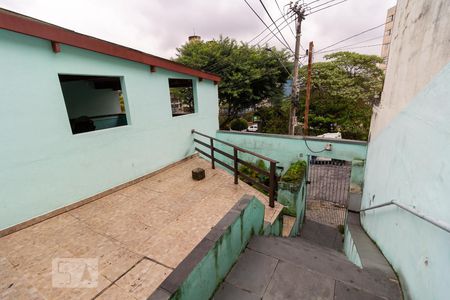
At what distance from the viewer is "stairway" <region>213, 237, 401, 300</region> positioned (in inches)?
79.7

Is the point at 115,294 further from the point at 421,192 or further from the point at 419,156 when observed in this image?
the point at 419,156

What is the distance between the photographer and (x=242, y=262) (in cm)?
240

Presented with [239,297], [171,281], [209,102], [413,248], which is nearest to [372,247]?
[413,248]

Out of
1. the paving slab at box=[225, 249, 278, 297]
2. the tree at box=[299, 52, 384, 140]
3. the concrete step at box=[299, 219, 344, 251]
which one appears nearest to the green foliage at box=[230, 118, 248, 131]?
the tree at box=[299, 52, 384, 140]

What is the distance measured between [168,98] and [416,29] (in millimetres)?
5105

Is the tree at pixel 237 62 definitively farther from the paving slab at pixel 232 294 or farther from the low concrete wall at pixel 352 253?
the paving slab at pixel 232 294

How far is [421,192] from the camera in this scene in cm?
185

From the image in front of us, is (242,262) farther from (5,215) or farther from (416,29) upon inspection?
(416,29)

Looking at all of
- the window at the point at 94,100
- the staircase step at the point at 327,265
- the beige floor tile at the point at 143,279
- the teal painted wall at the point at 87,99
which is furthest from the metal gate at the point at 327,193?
the teal painted wall at the point at 87,99

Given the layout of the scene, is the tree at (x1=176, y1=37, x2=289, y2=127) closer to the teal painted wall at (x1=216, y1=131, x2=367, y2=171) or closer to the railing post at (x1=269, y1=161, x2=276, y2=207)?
the teal painted wall at (x1=216, y1=131, x2=367, y2=171)

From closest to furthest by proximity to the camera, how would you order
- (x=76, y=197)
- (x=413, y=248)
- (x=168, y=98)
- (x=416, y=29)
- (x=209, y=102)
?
(x=413, y=248)
(x=416, y=29)
(x=76, y=197)
(x=168, y=98)
(x=209, y=102)

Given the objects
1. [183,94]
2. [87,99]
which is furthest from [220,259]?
[183,94]
